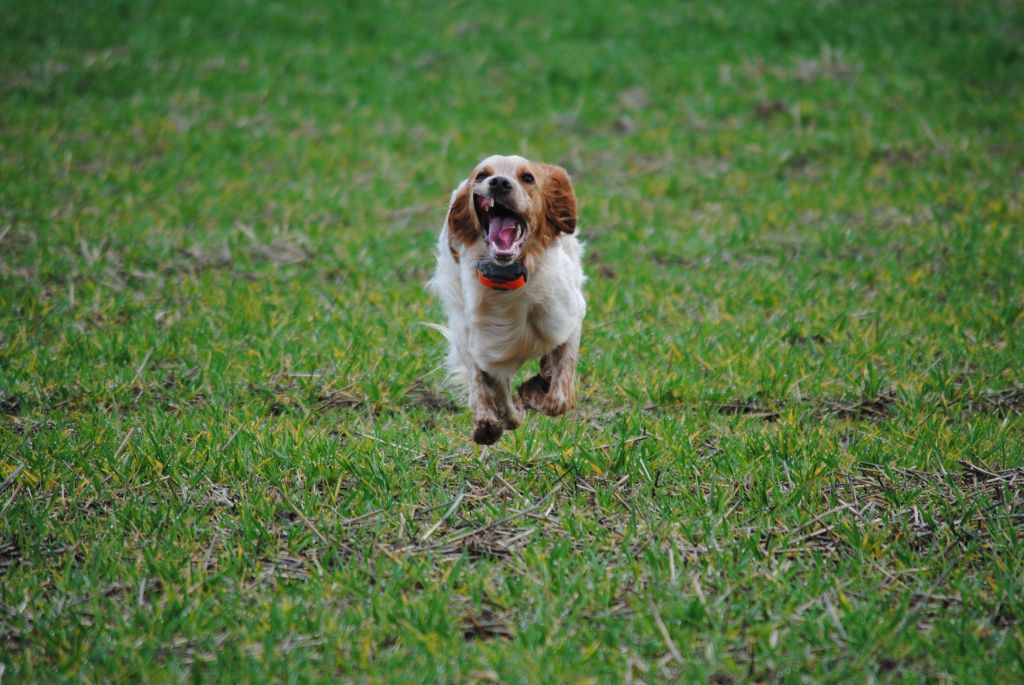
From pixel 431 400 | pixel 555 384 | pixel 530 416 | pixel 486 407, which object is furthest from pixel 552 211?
pixel 431 400

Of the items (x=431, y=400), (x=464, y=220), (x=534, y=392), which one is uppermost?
(x=464, y=220)

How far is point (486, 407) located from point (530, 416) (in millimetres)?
815

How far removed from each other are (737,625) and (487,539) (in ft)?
3.15

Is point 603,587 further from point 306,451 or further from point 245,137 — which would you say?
point 245,137

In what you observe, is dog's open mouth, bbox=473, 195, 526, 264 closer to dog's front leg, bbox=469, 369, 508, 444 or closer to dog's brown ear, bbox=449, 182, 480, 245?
dog's brown ear, bbox=449, 182, 480, 245

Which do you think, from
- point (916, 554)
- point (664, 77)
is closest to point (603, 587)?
point (916, 554)

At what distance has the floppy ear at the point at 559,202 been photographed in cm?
416

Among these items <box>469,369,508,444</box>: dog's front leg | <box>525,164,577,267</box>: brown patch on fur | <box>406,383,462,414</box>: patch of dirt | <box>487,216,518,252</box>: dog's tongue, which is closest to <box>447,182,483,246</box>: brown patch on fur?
<box>487,216,518,252</box>: dog's tongue

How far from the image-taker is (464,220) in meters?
4.09

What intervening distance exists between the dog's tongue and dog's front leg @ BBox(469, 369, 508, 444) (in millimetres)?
621

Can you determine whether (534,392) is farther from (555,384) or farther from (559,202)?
(559,202)

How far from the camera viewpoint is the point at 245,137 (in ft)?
32.1

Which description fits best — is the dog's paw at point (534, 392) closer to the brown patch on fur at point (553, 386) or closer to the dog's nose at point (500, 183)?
the brown patch on fur at point (553, 386)

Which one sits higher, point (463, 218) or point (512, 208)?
point (512, 208)
